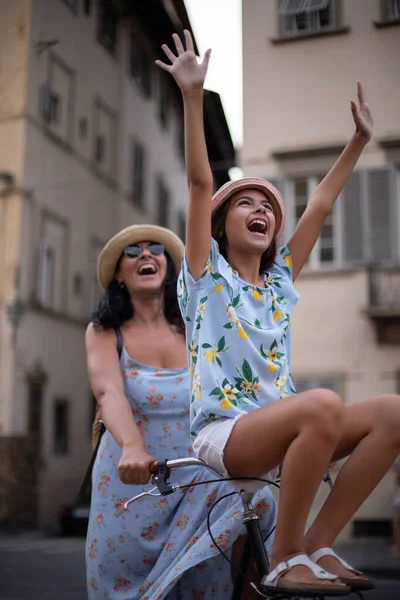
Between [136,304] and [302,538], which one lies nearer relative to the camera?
[302,538]

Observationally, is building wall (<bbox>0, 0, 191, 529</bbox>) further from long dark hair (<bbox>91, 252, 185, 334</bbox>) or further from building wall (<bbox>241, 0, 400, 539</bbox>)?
long dark hair (<bbox>91, 252, 185, 334</bbox>)

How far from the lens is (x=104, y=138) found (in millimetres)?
9922

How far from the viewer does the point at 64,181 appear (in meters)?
10.9

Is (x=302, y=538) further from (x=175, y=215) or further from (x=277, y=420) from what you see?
(x=175, y=215)

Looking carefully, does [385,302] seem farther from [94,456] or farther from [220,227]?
[220,227]

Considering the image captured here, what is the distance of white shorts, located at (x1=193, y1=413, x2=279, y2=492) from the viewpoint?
1396 millimetres

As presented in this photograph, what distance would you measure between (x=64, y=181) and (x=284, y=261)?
9.40 metres

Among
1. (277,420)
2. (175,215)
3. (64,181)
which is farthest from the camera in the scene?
(64,181)

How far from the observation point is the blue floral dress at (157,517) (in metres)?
1.89

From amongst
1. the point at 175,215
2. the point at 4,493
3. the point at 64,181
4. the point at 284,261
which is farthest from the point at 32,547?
the point at 284,261

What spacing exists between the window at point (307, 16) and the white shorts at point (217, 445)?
4317 millimetres

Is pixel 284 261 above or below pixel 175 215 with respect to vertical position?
below

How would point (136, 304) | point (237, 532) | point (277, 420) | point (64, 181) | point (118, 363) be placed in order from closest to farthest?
point (277, 420) < point (237, 532) < point (118, 363) < point (136, 304) < point (64, 181)

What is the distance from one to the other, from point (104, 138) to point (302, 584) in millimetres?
9039
